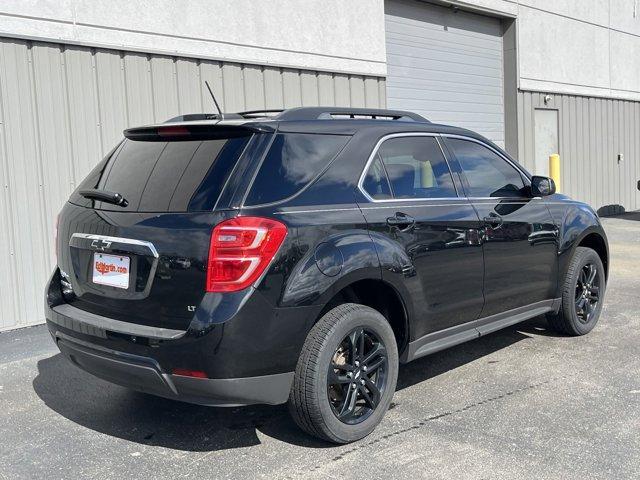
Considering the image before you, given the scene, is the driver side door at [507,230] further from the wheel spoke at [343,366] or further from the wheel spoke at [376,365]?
the wheel spoke at [343,366]

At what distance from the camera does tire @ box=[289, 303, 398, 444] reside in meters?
3.49

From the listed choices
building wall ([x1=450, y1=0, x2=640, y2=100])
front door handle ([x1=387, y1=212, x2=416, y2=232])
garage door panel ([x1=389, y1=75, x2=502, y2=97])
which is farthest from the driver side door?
building wall ([x1=450, y1=0, x2=640, y2=100])

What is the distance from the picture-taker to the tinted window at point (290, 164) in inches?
135

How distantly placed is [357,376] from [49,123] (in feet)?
14.6

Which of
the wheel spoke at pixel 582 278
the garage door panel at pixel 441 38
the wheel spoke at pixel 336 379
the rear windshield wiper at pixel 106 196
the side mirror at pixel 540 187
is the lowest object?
the wheel spoke at pixel 336 379

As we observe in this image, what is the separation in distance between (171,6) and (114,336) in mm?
5225

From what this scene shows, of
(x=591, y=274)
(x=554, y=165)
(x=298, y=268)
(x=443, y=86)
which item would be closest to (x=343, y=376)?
(x=298, y=268)

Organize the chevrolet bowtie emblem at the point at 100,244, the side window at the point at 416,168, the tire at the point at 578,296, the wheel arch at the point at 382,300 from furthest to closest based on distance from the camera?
the tire at the point at 578,296 → the side window at the point at 416,168 → the wheel arch at the point at 382,300 → the chevrolet bowtie emblem at the point at 100,244

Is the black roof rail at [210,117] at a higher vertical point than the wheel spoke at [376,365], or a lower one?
higher

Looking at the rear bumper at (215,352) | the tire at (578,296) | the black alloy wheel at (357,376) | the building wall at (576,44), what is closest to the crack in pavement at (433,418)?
the black alloy wheel at (357,376)

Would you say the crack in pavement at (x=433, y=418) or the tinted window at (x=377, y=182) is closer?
the crack in pavement at (x=433, y=418)

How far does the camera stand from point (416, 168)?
439 centimetres

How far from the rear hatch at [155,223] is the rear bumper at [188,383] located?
0.66 feet

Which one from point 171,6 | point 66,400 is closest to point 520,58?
point 171,6
